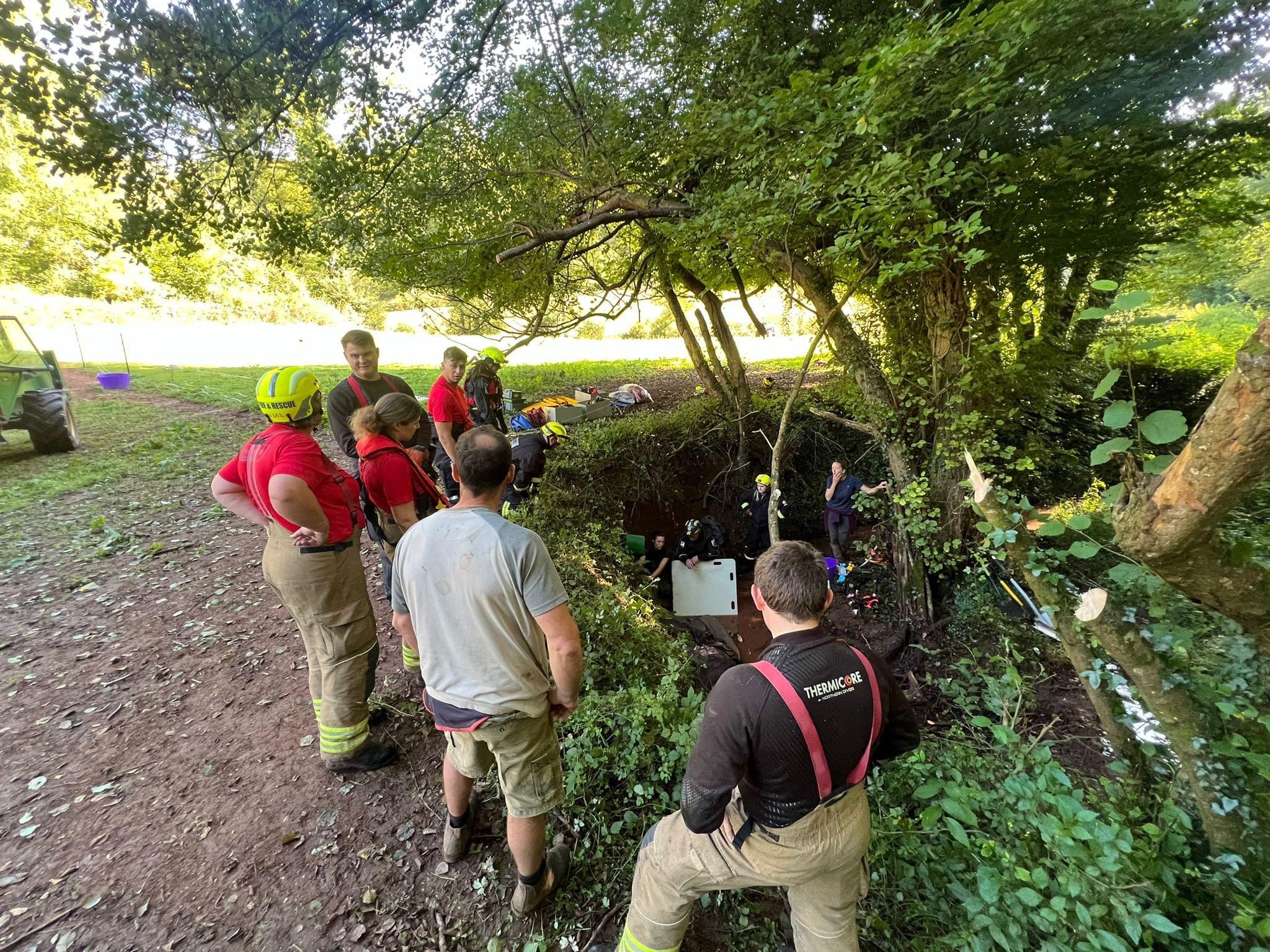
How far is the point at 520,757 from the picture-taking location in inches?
80.2

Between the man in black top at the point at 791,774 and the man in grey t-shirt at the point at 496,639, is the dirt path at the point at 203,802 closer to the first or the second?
the man in grey t-shirt at the point at 496,639

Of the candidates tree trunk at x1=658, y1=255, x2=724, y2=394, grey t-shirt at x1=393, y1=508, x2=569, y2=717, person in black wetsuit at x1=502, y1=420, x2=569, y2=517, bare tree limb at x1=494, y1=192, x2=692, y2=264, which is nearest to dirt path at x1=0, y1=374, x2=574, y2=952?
grey t-shirt at x1=393, y1=508, x2=569, y2=717

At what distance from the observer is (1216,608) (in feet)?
5.64

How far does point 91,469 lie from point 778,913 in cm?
1047

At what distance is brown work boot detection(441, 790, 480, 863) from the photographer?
94.0 inches

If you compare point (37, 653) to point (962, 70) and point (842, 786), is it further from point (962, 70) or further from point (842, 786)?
point (962, 70)

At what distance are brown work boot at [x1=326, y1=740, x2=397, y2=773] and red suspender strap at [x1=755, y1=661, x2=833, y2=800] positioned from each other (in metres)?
2.44

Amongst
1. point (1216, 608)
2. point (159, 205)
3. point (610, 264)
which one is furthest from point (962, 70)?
point (610, 264)

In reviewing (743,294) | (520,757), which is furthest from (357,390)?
(743,294)

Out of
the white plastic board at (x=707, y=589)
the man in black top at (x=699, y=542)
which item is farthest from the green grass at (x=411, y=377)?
the white plastic board at (x=707, y=589)

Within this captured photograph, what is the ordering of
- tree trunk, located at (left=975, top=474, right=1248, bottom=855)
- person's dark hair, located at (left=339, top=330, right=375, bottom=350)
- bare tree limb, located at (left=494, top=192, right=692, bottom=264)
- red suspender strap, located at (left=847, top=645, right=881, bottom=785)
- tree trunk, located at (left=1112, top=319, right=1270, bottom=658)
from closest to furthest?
1. tree trunk, located at (left=1112, top=319, right=1270, bottom=658)
2. red suspender strap, located at (left=847, top=645, right=881, bottom=785)
3. tree trunk, located at (left=975, top=474, right=1248, bottom=855)
4. person's dark hair, located at (left=339, top=330, right=375, bottom=350)
5. bare tree limb, located at (left=494, top=192, right=692, bottom=264)

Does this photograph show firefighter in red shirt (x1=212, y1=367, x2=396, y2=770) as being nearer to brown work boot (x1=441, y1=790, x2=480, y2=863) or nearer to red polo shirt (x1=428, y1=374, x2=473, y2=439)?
brown work boot (x1=441, y1=790, x2=480, y2=863)

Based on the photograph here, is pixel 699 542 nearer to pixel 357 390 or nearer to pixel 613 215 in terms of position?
pixel 613 215

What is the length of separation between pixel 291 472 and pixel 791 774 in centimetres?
238
